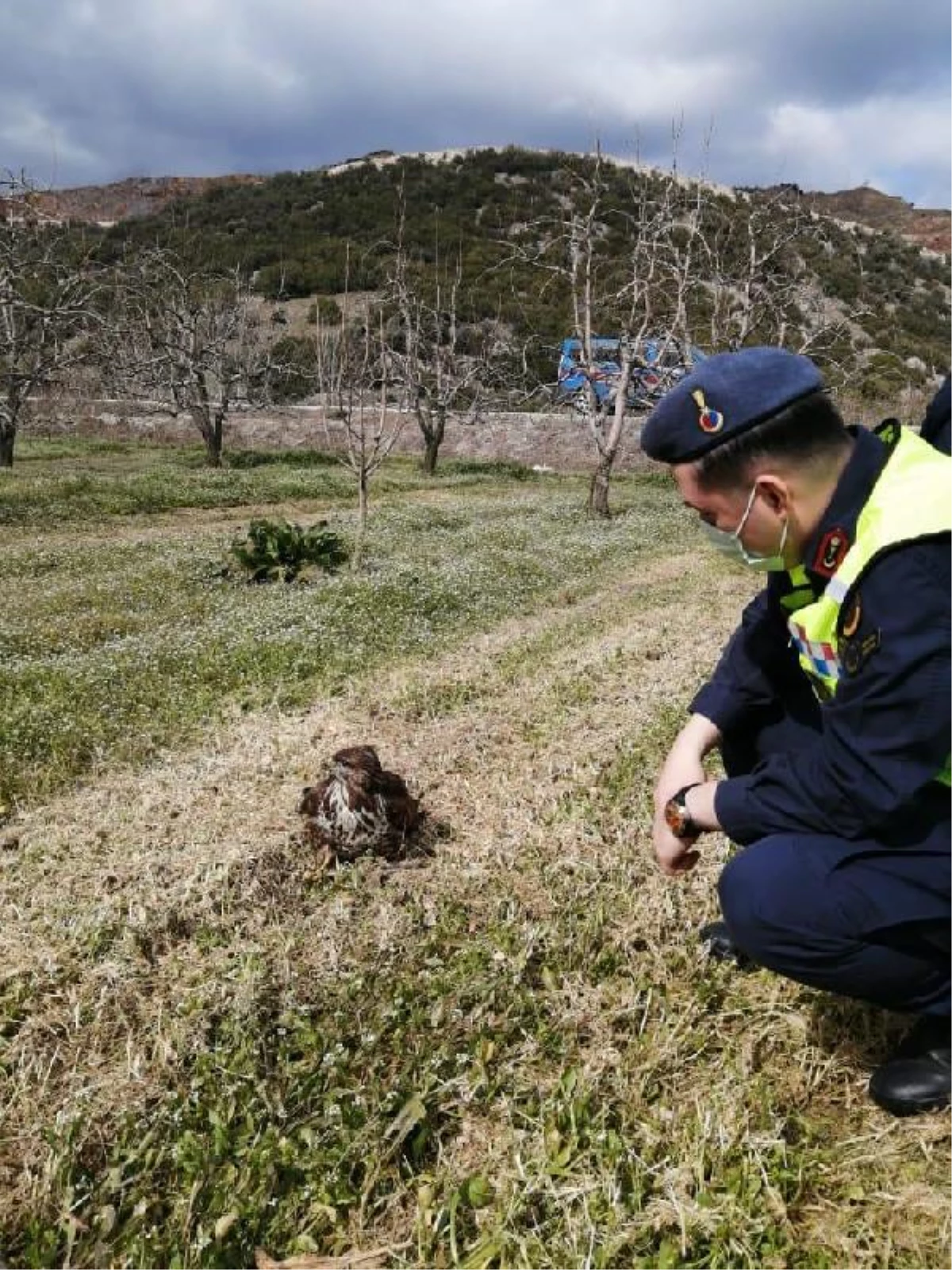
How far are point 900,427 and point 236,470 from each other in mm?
25884

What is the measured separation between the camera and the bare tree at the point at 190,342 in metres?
29.4

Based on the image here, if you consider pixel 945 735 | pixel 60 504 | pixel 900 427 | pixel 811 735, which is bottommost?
pixel 60 504

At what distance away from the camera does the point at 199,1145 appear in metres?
2.40

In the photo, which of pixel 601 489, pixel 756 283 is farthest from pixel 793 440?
pixel 756 283

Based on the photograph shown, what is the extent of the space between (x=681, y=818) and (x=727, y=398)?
3.89ft

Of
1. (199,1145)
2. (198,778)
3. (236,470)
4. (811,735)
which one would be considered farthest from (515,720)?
(236,470)

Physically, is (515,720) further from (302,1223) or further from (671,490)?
(671,490)

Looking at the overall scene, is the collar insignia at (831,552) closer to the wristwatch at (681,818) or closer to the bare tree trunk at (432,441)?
the wristwatch at (681,818)

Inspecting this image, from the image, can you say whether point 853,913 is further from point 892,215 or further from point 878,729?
point 892,215

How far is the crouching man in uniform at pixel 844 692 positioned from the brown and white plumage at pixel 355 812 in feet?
5.57

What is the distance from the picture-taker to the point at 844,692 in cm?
203

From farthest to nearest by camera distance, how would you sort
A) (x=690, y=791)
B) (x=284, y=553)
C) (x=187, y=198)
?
(x=187, y=198)
(x=284, y=553)
(x=690, y=791)

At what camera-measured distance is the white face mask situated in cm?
223

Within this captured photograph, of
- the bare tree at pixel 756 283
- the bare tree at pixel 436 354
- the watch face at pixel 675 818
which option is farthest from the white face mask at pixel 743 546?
the bare tree at pixel 756 283
